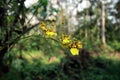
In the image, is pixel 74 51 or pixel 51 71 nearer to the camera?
pixel 74 51

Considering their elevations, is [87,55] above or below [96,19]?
below

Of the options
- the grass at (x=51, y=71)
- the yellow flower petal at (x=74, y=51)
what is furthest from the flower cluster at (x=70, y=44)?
the grass at (x=51, y=71)

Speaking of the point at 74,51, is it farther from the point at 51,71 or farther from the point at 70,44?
the point at 51,71

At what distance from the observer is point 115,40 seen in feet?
91.6

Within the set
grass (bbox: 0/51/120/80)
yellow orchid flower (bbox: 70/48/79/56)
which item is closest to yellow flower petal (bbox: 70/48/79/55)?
yellow orchid flower (bbox: 70/48/79/56)

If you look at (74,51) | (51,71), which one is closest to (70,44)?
(74,51)

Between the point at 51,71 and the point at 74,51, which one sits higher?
the point at 74,51

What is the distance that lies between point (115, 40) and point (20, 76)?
2417 centimetres

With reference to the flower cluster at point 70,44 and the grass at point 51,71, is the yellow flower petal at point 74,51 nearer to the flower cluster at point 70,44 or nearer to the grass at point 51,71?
the flower cluster at point 70,44

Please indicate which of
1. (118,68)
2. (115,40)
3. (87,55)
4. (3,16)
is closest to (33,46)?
(3,16)

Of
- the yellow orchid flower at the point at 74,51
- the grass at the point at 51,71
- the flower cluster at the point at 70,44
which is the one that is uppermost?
the flower cluster at the point at 70,44

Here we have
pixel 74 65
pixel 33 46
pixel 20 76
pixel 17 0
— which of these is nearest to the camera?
pixel 17 0

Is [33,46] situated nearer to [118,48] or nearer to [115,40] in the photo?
[118,48]

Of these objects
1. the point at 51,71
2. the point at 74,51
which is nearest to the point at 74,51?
the point at 74,51
